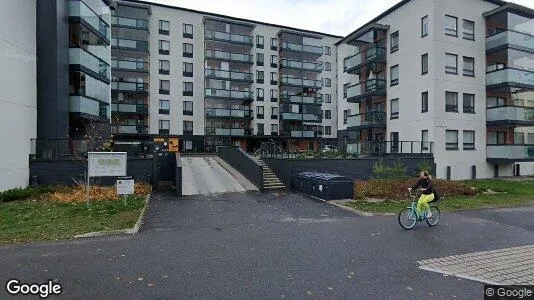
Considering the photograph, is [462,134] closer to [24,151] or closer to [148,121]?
[24,151]

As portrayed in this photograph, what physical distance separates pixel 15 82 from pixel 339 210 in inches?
705

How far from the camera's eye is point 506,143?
90.7ft

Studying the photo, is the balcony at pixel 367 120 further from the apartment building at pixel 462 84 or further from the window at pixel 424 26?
the window at pixel 424 26

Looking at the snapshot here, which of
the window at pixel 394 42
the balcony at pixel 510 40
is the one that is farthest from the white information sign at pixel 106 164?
the balcony at pixel 510 40

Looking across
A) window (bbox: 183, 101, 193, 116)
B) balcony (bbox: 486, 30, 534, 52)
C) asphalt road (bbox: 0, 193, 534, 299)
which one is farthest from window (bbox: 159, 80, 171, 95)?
balcony (bbox: 486, 30, 534, 52)

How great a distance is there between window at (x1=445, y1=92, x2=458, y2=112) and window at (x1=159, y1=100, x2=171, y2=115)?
120 feet

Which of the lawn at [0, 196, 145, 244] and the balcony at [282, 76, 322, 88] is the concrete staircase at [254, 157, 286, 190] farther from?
the balcony at [282, 76, 322, 88]

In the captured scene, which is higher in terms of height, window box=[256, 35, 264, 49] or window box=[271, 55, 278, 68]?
window box=[256, 35, 264, 49]

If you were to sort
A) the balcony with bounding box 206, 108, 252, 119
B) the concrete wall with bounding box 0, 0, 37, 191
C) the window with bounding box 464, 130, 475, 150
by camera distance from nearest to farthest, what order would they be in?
the concrete wall with bounding box 0, 0, 37, 191
the window with bounding box 464, 130, 475, 150
the balcony with bounding box 206, 108, 252, 119

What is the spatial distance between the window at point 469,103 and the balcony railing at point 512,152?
373cm

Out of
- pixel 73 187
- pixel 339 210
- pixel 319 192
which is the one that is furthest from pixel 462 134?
pixel 73 187

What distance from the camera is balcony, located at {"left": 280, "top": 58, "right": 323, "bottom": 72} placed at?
178 feet

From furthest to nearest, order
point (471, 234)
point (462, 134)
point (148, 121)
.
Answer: point (148, 121)
point (462, 134)
point (471, 234)

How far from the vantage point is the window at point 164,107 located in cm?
4768
